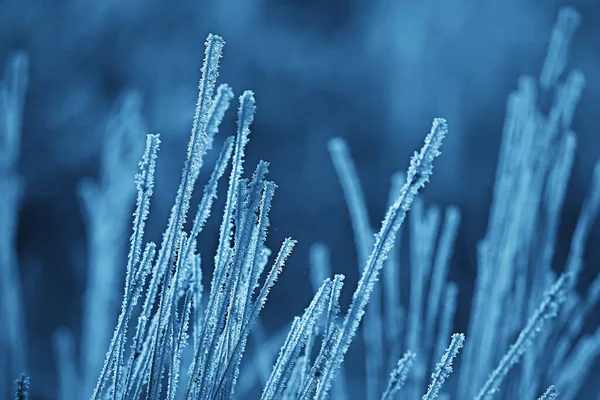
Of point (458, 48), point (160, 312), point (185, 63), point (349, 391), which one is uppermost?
point (458, 48)

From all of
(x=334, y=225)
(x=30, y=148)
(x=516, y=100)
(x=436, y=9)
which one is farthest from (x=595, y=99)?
(x=30, y=148)

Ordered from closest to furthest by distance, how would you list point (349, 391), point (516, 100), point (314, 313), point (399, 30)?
point (314, 313) → point (516, 100) → point (349, 391) → point (399, 30)

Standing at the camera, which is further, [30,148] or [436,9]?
[436,9]

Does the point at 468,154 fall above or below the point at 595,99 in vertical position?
below

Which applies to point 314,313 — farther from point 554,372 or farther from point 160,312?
point 554,372

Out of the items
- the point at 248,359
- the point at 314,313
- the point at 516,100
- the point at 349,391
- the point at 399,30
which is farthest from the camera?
the point at 399,30

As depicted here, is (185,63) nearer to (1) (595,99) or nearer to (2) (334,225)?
(2) (334,225)
